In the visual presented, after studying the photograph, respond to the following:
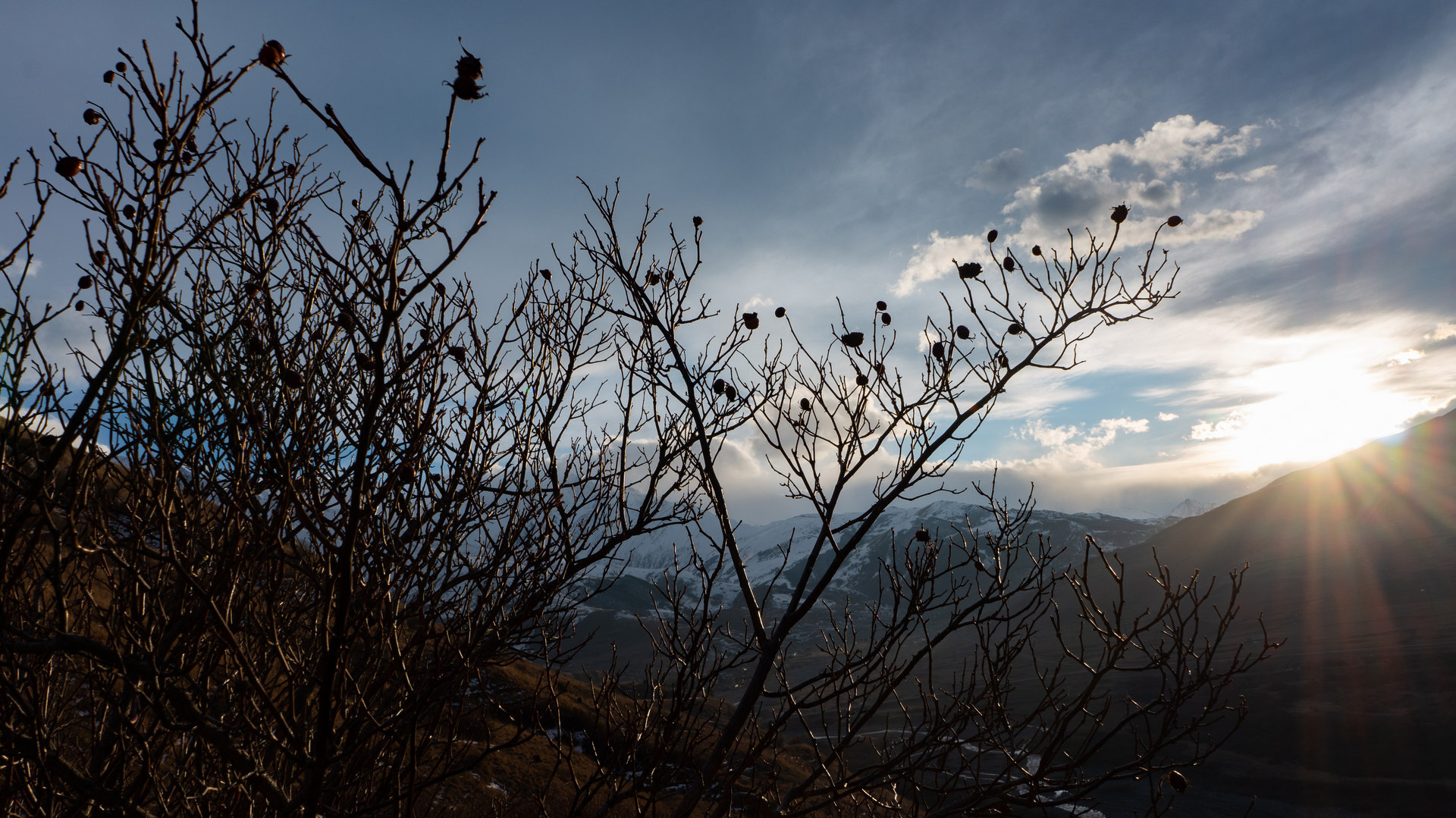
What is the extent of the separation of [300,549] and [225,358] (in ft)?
8.07

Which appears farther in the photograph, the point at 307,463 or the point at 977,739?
the point at 977,739

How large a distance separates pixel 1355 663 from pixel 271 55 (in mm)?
124657

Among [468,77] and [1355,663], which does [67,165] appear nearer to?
[468,77]

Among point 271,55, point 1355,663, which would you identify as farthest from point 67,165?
point 1355,663

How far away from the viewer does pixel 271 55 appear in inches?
79.6

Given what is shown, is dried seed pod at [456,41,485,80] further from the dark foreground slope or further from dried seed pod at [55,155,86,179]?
the dark foreground slope

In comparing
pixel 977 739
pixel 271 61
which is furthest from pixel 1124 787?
pixel 271 61

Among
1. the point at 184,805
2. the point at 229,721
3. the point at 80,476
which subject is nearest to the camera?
the point at 80,476

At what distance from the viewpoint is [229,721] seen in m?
4.97

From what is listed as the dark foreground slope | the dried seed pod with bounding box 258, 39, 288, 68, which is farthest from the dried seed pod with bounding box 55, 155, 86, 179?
the dark foreground slope

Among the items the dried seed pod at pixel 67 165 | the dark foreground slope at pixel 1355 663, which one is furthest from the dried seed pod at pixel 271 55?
the dark foreground slope at pixel 1355 663

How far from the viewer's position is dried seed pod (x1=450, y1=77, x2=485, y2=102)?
1916mm

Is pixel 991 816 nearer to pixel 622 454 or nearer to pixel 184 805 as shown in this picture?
pixel 622 454

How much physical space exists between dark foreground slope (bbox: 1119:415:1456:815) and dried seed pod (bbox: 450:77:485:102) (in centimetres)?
2298
